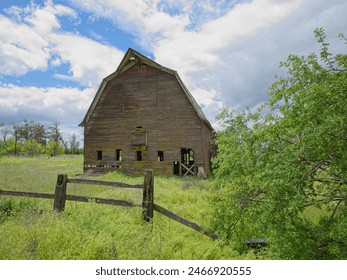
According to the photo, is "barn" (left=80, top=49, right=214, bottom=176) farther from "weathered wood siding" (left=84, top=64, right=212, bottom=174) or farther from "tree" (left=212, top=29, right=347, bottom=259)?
"tree" (left=212, top=29, right=347, bottom=259)

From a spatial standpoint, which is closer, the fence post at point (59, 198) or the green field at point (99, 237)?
the green field at point (99, 237)

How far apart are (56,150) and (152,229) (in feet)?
236

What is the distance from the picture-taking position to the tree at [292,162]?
14.9 ft

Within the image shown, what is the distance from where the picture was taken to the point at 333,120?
13.9 feet

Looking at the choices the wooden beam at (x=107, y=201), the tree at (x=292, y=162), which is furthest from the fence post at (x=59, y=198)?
the tree at (x=292, y=162)

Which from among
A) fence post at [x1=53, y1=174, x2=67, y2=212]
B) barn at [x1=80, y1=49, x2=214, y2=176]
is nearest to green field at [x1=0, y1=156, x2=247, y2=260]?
fence post at [x1=53, y1=174, x2=67, y2=212]

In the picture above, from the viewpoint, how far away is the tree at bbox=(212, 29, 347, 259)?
4.54m

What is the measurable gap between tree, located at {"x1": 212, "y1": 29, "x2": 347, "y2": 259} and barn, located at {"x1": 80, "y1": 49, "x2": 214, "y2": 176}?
14.4 meters

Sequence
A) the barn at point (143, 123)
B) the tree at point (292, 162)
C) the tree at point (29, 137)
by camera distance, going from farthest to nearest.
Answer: the tree at point (29, 137) < the barn at point (143, 123) < the tree at point (292, 162)

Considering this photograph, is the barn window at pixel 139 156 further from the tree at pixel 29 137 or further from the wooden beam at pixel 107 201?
the tree at pixel 29 137

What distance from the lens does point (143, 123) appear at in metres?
21.8

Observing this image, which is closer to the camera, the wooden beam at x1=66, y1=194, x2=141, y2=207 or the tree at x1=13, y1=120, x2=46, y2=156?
the wooden beam at x1=66, y1=194, x2=141, y2=207

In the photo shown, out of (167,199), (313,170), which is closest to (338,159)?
(313,170)

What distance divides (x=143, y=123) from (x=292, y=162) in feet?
58.5
